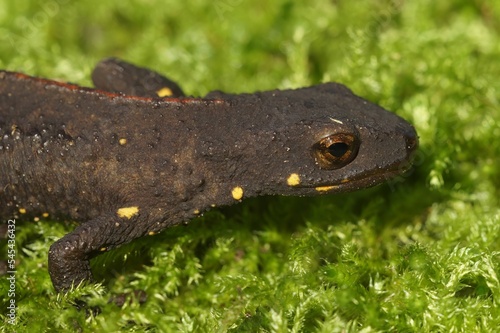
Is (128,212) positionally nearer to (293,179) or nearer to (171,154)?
(171,154)

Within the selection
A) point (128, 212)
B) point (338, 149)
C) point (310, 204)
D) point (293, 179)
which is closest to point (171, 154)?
point (128, 212)

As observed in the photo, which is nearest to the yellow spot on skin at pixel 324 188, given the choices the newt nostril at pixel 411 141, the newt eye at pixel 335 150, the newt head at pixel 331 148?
the newt head at pixel 331 148

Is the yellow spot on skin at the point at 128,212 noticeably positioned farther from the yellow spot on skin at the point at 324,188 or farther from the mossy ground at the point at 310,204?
the yellow spot on skin at the point at 324,188

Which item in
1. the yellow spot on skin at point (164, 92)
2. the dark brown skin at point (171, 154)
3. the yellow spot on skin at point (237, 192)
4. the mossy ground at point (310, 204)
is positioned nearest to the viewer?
the mossy ground at point (310, 204)

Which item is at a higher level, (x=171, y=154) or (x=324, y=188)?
(x=171, y=154)

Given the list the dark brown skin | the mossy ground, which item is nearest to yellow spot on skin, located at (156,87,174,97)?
the dark brown skin

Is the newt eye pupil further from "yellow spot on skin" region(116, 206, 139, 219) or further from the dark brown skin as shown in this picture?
"yellow spot on skin" region(116, 206, 139, 219)

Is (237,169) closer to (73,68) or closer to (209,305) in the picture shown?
(209,305)
